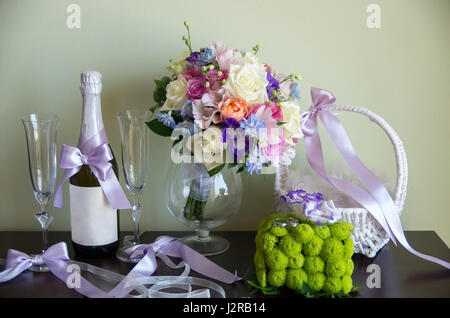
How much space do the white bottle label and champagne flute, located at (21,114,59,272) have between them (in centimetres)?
6

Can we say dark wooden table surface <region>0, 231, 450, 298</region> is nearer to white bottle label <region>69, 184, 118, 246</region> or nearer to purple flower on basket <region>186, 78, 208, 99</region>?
white bottle label <region>69, 184, 118, 246</region>

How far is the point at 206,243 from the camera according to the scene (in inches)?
42.0

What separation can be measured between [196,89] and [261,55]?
33 cm

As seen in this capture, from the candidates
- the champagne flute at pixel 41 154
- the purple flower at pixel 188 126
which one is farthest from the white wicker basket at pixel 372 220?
the champagne flute at pixel 41 154

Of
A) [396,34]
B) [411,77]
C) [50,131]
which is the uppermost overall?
[396,34]

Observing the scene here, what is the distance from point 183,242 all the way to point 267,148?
0.35 meters

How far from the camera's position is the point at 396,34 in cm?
116

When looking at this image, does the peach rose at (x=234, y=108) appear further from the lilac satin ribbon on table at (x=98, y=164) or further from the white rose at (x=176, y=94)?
the lilac satin ribbon on table at (x=98, y=164)

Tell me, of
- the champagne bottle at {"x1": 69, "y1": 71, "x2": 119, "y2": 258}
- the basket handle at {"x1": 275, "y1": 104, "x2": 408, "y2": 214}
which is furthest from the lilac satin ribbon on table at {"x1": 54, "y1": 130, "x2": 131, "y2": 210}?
the basket handle at {"x1": 275, "y1": 104, "x2": 408, "y2": 214}

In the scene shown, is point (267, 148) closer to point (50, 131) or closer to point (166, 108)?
point (166, 108)

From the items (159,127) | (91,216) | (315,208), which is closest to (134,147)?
(159,127)

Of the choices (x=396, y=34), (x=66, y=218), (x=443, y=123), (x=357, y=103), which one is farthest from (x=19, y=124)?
(x=443, y=123)
